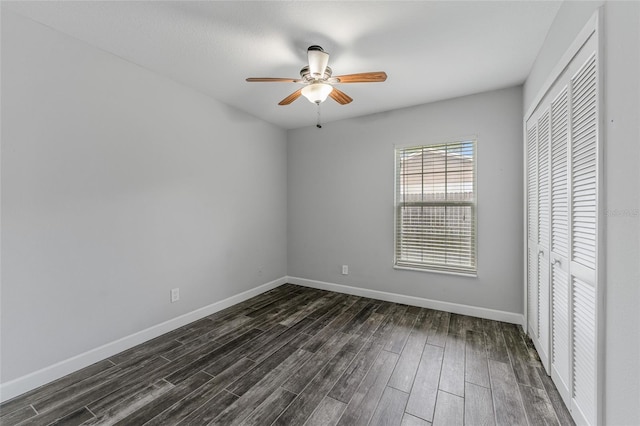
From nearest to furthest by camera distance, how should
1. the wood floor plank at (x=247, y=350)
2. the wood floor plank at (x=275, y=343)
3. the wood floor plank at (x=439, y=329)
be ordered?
the wood floor plank at (x=247, y=350) → the wood floor plank at (x=275, y=343) → the wood floor plank at (x=439, y=329)

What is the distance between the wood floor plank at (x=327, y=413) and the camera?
5.23 feet

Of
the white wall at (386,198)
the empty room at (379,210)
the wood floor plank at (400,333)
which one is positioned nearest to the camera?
the empty room at (379,210)

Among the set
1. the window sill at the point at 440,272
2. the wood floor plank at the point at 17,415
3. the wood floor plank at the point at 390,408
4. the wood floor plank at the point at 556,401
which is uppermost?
the window sill at the point at 440,272

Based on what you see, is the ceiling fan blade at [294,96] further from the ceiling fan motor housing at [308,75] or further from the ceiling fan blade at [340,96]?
the ceiling fan blade at [340,96]

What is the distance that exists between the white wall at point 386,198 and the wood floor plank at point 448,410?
163 centimetres

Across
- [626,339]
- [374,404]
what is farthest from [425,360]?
[626,339]

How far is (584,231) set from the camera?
4.64ft

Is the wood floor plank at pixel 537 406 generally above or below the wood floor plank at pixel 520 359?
below

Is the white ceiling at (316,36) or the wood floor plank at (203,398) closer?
the wood floor plank at (203,398)

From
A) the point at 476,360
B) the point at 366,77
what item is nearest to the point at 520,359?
the point at 476,360

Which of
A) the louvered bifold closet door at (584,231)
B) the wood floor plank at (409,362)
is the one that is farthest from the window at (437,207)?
the louvered bifold closet door at (584,231)

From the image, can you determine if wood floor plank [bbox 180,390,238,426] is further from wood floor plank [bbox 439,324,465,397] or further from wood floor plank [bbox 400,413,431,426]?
wood floor plank [bbox 439,324,465,397]

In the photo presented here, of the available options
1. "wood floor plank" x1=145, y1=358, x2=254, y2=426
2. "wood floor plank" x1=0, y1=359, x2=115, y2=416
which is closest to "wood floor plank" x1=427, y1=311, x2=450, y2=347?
"wood floor plank" x1=145, y1=358, x2=254, y2=426

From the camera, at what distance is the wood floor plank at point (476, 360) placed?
199cm
